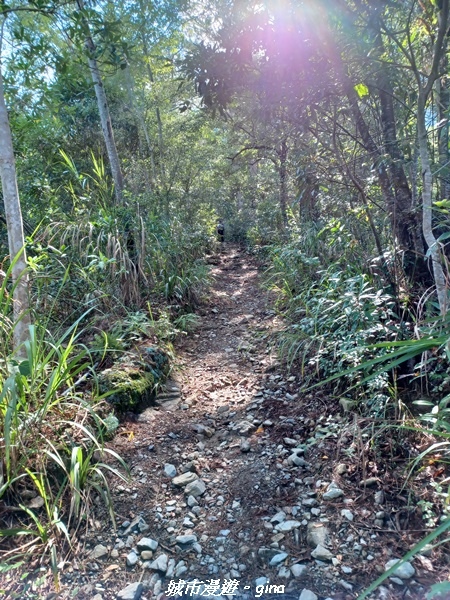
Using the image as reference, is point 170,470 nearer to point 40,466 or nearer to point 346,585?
point 40,466

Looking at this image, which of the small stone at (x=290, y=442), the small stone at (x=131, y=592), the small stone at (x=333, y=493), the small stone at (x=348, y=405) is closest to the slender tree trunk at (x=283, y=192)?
the small stone at (x=348, y=405)

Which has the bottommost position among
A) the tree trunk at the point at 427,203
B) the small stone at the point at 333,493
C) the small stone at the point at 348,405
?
the small stone at the point at 333,493

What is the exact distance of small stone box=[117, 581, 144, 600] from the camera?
141cm

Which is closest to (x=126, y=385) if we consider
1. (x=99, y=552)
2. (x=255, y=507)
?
(x=99, y=552)

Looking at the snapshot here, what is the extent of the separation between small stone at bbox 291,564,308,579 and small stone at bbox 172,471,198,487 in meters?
0.70

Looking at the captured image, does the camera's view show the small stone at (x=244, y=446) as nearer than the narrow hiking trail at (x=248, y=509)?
No

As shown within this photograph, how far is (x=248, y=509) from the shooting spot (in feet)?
5.92

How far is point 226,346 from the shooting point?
12.3 ft

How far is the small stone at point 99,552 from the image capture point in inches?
61.9

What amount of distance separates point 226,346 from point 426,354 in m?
2.02

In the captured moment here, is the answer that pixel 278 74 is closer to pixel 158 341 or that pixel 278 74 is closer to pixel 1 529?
pixel 158 341

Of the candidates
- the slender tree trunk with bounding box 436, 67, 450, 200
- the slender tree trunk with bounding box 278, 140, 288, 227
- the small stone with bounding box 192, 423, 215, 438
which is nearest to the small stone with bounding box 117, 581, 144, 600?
the small stone with bounding box 192, 423, 215, 438

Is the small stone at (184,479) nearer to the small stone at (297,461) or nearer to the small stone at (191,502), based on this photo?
the small stone at (191,502)

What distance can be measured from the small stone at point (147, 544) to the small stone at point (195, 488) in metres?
0.32
